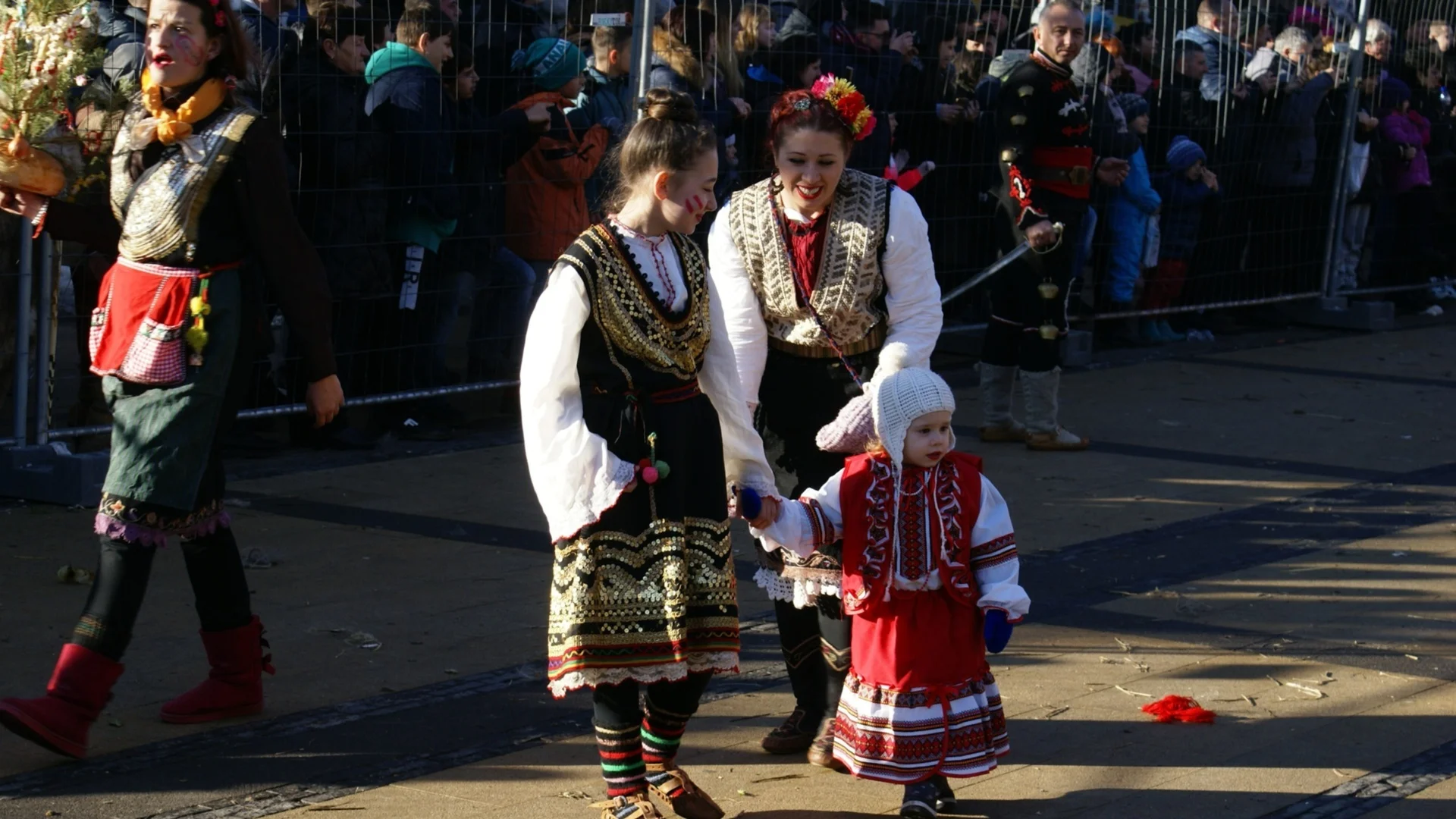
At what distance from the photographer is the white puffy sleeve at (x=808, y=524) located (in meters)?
4.41

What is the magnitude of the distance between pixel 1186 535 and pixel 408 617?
321 centimetres

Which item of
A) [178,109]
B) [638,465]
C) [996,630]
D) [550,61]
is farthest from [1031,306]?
[638,465]

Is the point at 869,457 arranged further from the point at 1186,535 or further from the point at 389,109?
the point at 389,109

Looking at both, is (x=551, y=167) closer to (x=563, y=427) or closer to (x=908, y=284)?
(x=908, y=284)

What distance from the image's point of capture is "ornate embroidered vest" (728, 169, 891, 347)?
499 cm

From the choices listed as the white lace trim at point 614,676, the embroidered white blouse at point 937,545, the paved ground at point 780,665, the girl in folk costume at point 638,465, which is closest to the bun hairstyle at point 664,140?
the girl in folk costume at point 638,465

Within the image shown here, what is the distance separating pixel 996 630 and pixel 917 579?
220mm

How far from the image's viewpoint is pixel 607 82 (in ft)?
30.5

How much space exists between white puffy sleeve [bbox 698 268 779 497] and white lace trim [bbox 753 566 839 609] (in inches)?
14.6

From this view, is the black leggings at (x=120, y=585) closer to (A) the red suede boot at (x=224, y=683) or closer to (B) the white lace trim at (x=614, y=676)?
(A) the red suede boot at (x=224, y=683)

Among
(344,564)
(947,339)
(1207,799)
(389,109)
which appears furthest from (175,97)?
(947,339)

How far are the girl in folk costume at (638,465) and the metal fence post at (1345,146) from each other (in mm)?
10476

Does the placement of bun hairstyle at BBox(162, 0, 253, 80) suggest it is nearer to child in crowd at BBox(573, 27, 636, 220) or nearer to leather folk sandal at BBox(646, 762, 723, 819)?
leather folk sandal at BBox(646, 762, 723, 819)

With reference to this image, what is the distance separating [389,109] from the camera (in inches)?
334
